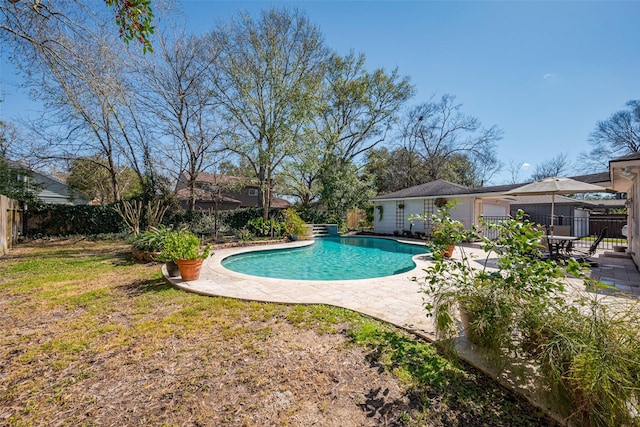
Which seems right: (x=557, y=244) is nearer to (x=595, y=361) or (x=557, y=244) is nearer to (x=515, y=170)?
(x=595, y=361)

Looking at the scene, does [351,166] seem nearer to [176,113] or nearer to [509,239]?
[176,113]

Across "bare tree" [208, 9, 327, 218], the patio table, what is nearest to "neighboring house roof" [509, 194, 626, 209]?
the patio table

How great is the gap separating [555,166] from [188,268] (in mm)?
42582

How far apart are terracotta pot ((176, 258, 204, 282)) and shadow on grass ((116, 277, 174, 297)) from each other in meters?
0.33

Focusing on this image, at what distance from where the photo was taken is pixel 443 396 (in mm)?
2143

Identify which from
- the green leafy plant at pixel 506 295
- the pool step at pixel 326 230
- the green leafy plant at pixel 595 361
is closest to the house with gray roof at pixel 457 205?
the pool step at pixel 326 230

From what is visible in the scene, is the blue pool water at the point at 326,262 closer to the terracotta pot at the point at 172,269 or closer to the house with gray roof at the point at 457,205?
the terracotta pot at the point at 172,269

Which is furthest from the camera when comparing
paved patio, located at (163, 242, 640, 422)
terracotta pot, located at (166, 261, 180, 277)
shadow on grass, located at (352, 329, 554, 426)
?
→ terracotta pot, located at (166, 261, 180, 277)

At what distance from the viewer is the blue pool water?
25.6ft

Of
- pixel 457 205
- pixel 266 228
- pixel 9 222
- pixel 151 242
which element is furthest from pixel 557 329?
pixel 9 222

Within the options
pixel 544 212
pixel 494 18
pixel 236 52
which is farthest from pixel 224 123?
pixel 544 212

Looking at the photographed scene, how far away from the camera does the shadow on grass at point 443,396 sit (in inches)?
76.3

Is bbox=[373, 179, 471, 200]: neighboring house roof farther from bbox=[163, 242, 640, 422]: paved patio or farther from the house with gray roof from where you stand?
bbox=[163, 242, 640, 422]: paved patio

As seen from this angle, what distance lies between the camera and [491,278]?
8.17 ft
